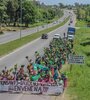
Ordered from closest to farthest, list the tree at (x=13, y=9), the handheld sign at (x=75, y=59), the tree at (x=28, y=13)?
the handheld sign at (x=75, y=59), the tree at (x=13, y=9), the tree at (x=28, y=13)

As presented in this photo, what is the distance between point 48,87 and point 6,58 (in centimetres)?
2147

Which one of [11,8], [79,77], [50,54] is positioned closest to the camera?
[79,77]

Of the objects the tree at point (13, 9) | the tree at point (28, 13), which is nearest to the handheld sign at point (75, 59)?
the tree at point (13, 9)

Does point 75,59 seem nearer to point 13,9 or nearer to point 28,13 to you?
point 13,9

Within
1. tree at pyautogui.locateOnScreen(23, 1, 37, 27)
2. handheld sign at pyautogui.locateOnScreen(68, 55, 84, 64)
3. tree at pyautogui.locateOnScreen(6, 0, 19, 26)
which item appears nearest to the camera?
handheld sign at pyautogui.locateOnScreen(68, 55, 84, 64)

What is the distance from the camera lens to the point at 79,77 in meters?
33.5

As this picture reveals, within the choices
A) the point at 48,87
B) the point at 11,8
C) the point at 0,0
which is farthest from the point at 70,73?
the point at 11,8

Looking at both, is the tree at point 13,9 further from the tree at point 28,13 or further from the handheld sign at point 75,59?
the handheld sign at point 75,59

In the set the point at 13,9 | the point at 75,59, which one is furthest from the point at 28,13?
the point at 75,59

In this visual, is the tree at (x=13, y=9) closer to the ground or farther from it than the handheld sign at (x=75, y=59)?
closer to the ground

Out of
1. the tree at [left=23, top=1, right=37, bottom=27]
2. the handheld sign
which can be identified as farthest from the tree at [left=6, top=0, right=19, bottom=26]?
the handheld sign

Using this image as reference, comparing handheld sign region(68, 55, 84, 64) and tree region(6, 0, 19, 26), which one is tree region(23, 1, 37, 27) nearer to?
tree region(6, 0, 19, 26)

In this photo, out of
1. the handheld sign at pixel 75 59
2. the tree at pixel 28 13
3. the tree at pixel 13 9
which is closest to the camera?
the handheld sign at pixel 75 59

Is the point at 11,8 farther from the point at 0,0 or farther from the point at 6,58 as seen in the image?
the point at 6,58
